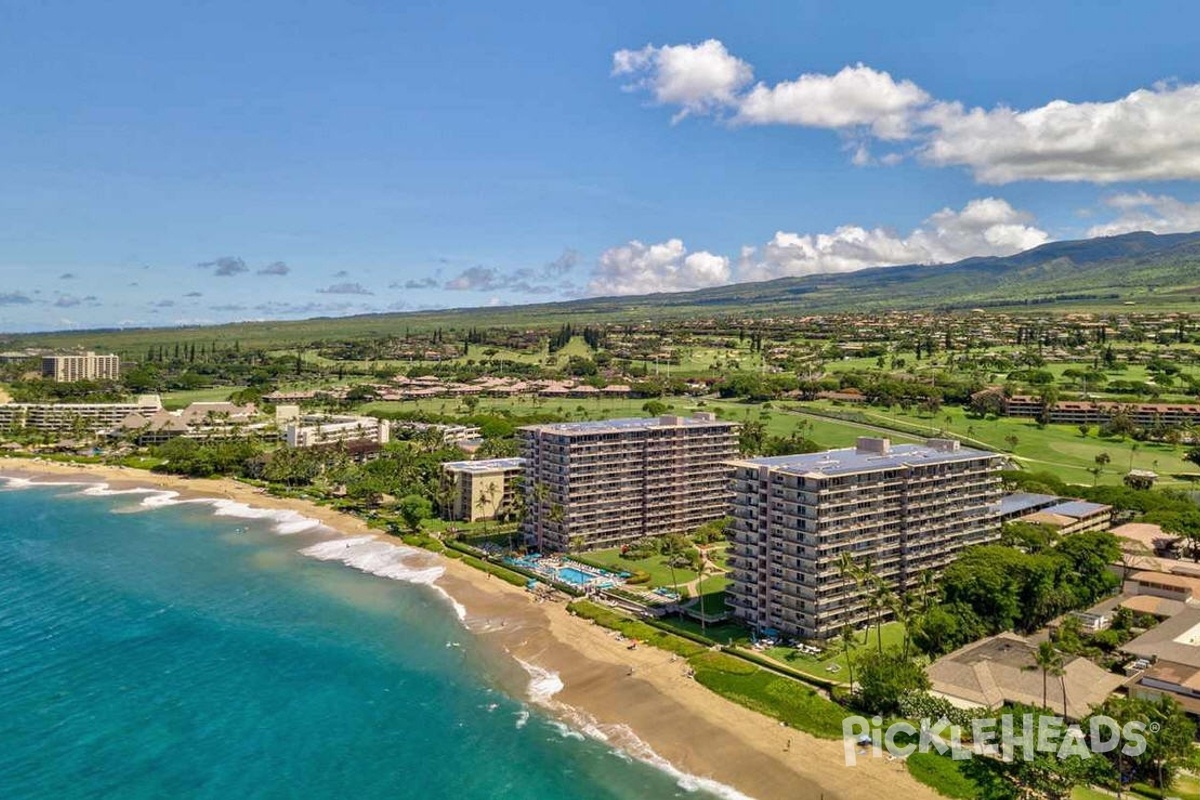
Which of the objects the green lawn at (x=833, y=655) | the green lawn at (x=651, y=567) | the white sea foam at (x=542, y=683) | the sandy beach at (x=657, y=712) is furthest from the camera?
the green lawn at (x=651, y=567)

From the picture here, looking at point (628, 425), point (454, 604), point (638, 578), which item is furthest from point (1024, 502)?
point (454, 604)

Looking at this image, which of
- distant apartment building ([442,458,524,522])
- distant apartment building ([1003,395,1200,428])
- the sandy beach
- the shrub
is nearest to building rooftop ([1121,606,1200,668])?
the sandy beach

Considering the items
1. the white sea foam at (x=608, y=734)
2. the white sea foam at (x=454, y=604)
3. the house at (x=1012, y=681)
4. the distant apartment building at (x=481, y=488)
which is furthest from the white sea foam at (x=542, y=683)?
the distant apartment building at (x=481, y=488)

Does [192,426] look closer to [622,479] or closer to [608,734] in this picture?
[622,479]

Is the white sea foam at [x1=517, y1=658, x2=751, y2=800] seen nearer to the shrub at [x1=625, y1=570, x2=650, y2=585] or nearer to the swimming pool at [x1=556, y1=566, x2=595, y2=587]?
the swimming pool at [x1=556, y1=566, x2=595, y2=587]

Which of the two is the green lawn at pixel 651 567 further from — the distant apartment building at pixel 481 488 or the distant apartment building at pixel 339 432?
the distant apartment building at pixel 339 432

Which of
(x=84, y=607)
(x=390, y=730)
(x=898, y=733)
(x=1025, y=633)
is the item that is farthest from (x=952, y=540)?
(x=84, y=607)

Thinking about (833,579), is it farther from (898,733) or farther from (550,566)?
(550,566)
